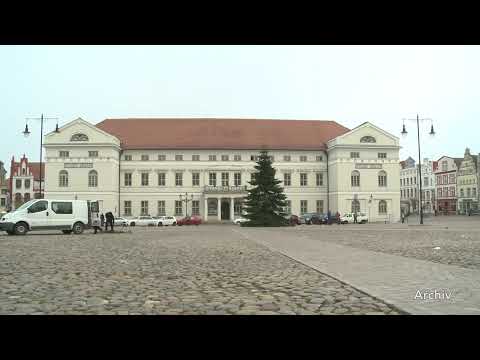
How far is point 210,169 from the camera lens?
64375mm

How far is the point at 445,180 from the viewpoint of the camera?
347ft

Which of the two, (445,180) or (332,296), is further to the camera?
(445,180)

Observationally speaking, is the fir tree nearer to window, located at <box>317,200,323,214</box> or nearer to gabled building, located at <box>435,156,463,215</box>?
window, located at <box>317,200,323,214</box>

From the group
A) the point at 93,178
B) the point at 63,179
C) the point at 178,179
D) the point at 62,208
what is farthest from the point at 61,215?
the point at 178,179

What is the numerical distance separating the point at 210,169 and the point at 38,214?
3779 centimetres

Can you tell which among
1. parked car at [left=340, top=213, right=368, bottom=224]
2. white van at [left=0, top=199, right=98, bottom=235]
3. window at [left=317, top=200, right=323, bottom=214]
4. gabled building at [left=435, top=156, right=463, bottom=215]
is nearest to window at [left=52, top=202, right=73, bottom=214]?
white van at [left=0, top=199, right=98, bottom=235]

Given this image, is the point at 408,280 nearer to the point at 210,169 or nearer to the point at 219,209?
the point at 219,209

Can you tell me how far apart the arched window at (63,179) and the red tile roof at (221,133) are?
26.3 feet

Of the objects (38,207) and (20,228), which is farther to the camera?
(38,207)
